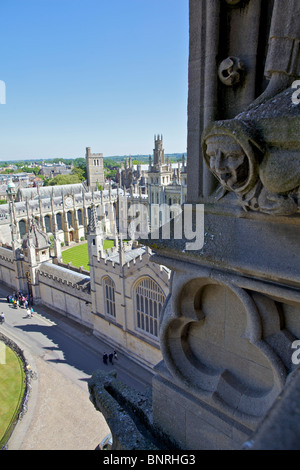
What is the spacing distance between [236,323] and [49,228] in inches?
1907

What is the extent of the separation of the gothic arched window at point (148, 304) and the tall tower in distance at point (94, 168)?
211 ft

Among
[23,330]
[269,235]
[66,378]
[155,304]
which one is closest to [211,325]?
[269,235]

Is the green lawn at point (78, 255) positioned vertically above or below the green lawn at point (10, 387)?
above

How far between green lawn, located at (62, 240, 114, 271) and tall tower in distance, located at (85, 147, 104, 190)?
1442 inches

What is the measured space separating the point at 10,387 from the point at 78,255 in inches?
969

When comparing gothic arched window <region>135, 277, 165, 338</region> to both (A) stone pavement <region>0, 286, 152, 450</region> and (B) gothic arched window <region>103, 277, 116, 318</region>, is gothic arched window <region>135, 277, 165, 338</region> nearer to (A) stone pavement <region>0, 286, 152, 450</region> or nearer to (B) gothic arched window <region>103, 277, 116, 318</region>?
(B) gothic arched window <region>103, 277, 116, 318</region>

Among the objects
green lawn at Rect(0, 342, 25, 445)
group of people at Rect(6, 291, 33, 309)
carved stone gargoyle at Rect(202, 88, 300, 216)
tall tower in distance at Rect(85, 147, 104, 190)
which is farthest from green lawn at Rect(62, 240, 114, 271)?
tall tower in distance at Rect(85, 147, 104, 190)

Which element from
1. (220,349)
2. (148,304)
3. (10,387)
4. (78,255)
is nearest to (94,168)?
(78,255)

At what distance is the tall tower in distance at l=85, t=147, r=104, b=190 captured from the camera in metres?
79.9

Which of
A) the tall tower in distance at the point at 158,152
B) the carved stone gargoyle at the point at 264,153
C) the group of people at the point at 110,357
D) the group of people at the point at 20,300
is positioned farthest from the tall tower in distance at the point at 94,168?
the carved stone gargoyle at the point at 264,153

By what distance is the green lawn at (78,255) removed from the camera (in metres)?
37.7

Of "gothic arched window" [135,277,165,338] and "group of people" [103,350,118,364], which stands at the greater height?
"gothic arched window" [135,277,165,338]

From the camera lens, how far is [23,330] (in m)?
23.5

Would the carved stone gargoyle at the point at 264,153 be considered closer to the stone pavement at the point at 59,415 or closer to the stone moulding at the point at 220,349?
the stone moulding at the point at 220,349
